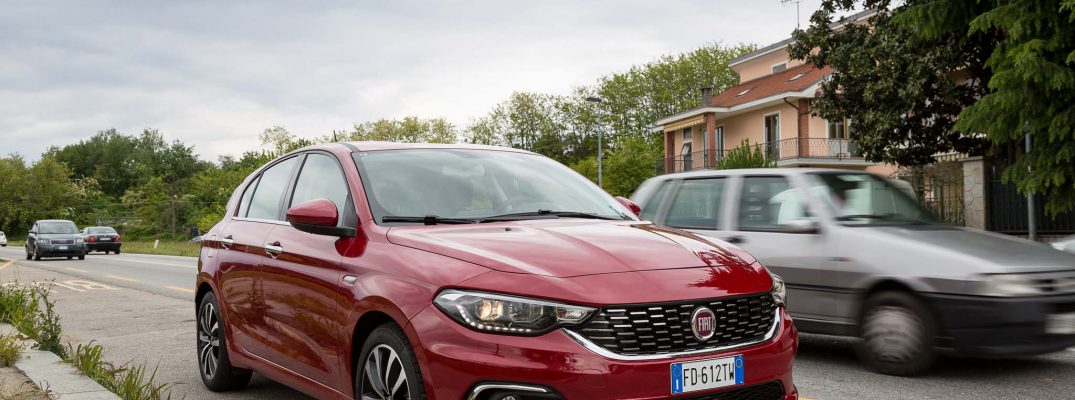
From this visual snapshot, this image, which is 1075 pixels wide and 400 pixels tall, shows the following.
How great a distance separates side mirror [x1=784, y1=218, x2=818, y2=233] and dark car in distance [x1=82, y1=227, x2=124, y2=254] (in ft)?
121

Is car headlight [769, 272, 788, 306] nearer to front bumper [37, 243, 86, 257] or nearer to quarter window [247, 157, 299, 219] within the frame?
quarter window [247, 157, 299, 219]

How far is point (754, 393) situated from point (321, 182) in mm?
2600

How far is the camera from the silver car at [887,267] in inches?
236

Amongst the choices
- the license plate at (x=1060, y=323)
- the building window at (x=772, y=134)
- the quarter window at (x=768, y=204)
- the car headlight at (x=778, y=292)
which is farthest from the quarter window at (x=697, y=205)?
the building window at (x=772, y=134)

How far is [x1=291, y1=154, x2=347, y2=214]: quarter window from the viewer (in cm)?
477

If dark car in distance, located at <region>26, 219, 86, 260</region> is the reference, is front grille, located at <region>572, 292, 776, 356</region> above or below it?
above

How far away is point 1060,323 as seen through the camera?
6035 mm

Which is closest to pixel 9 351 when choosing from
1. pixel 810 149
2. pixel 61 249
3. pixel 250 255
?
pixel 250 255

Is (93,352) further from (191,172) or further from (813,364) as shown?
(191,172)

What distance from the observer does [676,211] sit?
855 cm

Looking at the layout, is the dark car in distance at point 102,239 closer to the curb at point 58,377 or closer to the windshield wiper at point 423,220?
the curb at point 58,377

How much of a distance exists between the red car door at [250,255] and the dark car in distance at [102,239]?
36.4 m

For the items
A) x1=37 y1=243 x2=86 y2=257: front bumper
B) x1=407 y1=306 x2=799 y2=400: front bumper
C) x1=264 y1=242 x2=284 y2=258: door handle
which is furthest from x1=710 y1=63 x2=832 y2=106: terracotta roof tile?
x1=407 y1=306 x2=799 y2=400: front bumper

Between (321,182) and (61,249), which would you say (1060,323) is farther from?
(61,249)
